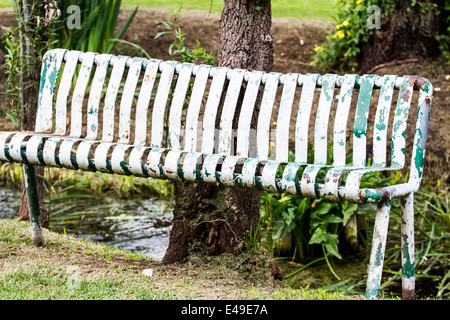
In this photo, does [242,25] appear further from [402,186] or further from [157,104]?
[402,186]

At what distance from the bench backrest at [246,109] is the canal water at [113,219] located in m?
1.11

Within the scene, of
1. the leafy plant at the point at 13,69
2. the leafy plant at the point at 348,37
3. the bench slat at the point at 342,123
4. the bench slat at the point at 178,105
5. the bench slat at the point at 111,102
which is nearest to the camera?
the bench slat at the point at 342,123

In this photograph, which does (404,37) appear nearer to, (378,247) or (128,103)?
(128,103)

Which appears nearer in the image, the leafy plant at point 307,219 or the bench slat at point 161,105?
the bench slat at point 161,105

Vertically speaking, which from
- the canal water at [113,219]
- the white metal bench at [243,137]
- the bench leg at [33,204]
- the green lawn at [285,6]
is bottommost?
the canal water at [113,219]

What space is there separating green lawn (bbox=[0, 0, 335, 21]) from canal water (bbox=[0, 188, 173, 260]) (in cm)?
448

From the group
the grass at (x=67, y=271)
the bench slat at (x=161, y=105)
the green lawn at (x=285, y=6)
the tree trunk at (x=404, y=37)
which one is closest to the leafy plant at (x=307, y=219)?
the grass at (x=67, y=271)

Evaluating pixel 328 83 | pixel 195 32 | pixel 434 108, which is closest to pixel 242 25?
pixel 328 83

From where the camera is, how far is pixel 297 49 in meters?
6.96

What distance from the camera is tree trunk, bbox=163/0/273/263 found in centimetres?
295

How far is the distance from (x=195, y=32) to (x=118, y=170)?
482cm

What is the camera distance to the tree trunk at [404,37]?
5688 millimetres

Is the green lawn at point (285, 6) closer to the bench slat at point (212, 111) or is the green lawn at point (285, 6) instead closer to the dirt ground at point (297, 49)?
the dirt ground at point (297, 49)

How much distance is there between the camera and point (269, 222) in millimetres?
3738
